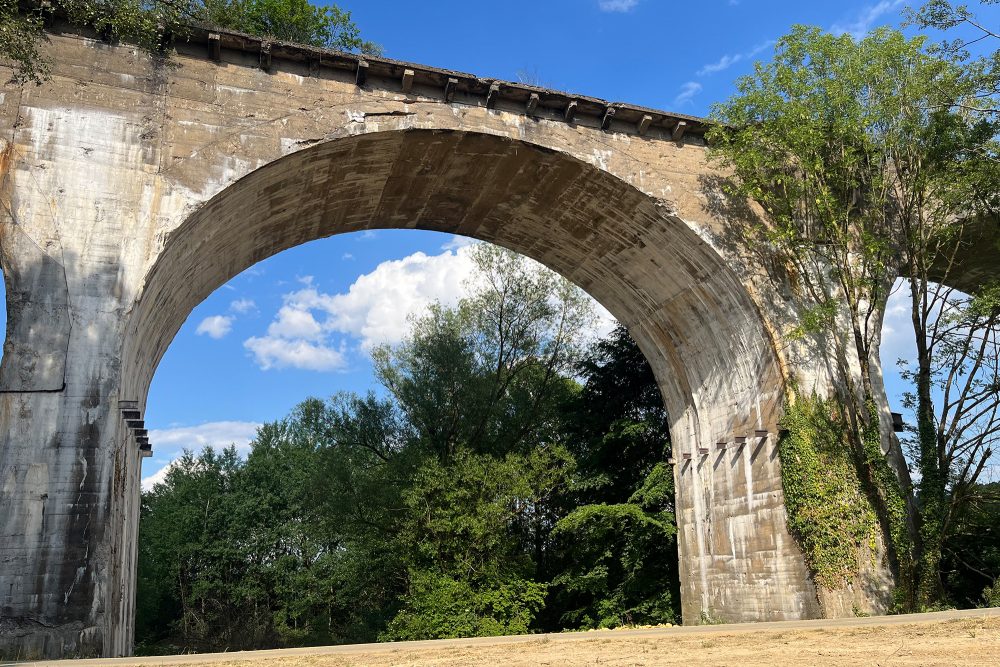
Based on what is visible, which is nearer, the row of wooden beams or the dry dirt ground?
the dry dirt ground

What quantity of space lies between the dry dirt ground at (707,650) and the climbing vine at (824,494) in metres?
4.25

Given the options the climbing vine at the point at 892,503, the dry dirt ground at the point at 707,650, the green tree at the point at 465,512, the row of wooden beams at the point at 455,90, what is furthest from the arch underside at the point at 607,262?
the dry dirt ground at the point at 707,650

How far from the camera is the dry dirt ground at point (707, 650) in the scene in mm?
6359

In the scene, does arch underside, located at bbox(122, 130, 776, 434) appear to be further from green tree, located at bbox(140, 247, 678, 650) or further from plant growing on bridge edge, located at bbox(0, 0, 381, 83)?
green tree, located at bbox(140, 247, 678, 650)

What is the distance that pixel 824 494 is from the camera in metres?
12.9

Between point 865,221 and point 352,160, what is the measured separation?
30.0 feet

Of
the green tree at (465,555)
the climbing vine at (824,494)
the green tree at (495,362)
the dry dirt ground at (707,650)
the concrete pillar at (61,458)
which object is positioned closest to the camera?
the dry dirt ground at (707,650)

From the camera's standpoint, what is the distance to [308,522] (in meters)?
33.8

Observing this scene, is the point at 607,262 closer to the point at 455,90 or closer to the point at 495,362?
the point at 455,90

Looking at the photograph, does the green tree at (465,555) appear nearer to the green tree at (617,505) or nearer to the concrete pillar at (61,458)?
the green tree at (617,505)

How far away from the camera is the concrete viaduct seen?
31.5ft

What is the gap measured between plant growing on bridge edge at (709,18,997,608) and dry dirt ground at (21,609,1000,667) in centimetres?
548

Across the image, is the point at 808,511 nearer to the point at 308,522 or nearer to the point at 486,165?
the point at 486,165

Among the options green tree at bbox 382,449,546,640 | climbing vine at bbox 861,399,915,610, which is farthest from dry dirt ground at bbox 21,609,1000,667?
green tree at bbox 382,449,546,640
